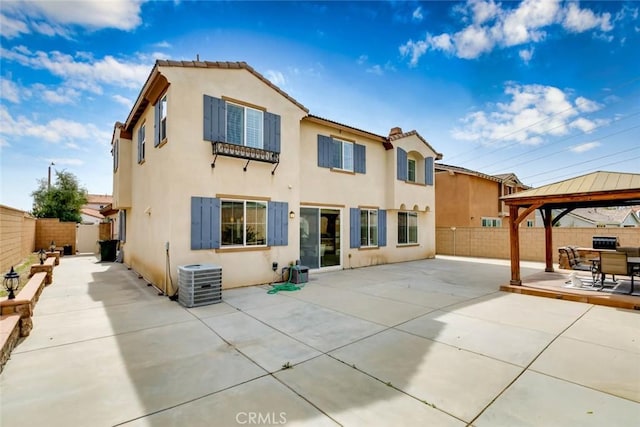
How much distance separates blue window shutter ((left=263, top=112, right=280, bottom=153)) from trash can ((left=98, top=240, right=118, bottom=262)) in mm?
11428

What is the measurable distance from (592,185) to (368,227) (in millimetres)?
7709

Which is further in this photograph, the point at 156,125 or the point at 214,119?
the point at 156,125

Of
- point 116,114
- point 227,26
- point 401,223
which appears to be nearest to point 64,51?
point 116,114

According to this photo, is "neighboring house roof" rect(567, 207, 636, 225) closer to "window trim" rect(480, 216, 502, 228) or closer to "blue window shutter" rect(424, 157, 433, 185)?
"window trim" rect(480, 216, 502, 228)

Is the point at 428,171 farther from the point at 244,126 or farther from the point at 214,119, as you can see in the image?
the point at 214,119

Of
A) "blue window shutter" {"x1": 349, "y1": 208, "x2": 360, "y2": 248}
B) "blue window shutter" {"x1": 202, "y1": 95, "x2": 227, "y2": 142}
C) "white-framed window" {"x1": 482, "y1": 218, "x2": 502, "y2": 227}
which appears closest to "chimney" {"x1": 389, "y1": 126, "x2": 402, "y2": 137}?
"blue window shutter" {"x1": 349, "y1": 208, "x2": 360, "y2": 248}

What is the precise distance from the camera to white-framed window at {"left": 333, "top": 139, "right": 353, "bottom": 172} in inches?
483

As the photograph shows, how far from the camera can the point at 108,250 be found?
49.6 ft

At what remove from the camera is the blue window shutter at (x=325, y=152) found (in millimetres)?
11609

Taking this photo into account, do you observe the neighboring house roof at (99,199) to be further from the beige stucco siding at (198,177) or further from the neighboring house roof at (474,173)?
the neighboring house roof at (474,173)

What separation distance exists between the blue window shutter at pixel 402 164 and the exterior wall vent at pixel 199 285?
406 inches

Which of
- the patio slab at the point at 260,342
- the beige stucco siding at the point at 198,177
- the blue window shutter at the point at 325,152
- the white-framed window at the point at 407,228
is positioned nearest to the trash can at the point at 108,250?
the beige stucco siding at the point at 198,177

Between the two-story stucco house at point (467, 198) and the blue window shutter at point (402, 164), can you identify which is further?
the two-story stucco house at point (467, 198)

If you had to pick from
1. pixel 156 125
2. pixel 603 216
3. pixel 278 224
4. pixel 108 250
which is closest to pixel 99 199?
pixel 108 250
